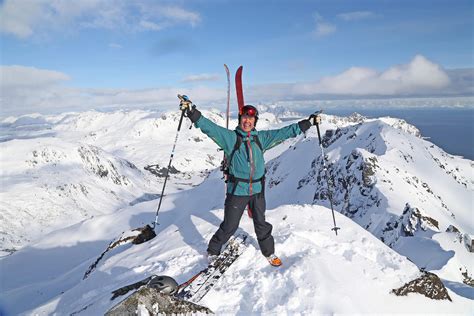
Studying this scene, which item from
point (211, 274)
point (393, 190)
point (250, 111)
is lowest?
point (393, 190)

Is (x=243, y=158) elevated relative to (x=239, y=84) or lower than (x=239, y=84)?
lower

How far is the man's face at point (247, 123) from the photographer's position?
26.9 ft

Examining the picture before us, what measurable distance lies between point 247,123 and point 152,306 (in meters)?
4.81

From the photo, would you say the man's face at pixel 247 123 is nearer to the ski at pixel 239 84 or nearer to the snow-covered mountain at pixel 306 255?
the ski at pixel 239 84

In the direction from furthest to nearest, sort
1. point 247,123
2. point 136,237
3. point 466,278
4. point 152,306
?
point 466,278, point 136,237, point 247,123, point 152,306

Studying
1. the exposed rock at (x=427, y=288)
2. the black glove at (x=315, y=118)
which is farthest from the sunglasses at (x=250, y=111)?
the exposed rock at (x=427, y=288)

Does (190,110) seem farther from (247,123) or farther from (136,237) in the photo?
(136,237)

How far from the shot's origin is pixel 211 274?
25.1ft

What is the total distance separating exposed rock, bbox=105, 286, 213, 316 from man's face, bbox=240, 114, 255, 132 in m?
4.41

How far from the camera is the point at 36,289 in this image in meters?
20.7

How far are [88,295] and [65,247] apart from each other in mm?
42306

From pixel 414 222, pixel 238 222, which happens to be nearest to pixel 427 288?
pixel 238 222

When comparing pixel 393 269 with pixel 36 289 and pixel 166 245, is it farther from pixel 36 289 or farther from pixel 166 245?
pixel 36 289

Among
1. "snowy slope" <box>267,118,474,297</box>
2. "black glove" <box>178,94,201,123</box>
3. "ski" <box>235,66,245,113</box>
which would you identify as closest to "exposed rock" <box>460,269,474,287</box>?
"snowy slope" <box>267,118,474,297</box>
